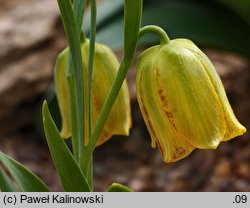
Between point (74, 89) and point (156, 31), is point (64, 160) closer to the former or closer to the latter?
point (74, 89)

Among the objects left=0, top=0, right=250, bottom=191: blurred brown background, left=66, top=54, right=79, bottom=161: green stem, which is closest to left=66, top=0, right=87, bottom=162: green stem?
left=66, top=54, right=79, bottom=161: green stem

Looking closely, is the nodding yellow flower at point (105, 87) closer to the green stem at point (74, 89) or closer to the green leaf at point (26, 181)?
the green stem at point (74, 89)

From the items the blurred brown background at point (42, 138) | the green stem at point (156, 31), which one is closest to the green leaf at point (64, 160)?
the green stem at point (156, 31)

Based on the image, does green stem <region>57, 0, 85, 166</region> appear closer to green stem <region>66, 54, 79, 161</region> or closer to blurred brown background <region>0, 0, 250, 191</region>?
green stem <region>66, 54, 79, 161</region>

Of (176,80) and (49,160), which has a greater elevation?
(176,80)

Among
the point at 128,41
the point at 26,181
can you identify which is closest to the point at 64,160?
the point at 26,181

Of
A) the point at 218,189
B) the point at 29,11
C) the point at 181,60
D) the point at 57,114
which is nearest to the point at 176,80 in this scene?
the point at 181,60

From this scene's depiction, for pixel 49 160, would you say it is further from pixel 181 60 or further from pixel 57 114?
pixel 181 60
